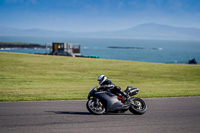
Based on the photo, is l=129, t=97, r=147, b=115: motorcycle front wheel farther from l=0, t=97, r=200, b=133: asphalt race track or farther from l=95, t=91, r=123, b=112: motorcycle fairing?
l=95, t=91, r=123, b=112: motorcycle fairing

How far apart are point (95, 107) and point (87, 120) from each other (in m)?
0.98

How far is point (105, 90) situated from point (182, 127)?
295cm

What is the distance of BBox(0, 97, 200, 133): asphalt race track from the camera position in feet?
25.4

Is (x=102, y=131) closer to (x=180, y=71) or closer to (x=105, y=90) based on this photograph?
(x=105, y=90)

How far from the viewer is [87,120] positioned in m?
8.87

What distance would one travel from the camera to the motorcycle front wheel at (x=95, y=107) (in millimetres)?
9672

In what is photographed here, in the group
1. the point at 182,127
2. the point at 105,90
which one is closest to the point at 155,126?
the point at 182,127

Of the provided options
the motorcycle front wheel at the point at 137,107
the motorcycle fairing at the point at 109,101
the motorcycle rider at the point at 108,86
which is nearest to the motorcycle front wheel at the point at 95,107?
the motorcycle fairing at the point at 109,101

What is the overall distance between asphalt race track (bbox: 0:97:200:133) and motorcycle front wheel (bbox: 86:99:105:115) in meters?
0.20

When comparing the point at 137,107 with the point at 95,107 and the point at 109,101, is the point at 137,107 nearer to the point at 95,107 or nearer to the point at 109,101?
the point at 109,101

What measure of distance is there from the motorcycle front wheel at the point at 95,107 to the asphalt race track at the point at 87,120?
197mm

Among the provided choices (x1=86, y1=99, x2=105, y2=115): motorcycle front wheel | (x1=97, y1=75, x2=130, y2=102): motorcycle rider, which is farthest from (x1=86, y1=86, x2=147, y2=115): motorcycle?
(x1=97, y1=75, x2=130, y2=102): motorcycle rider

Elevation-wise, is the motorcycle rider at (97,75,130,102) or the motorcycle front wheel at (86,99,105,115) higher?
the motorcycle rider at (97,75,130,102)

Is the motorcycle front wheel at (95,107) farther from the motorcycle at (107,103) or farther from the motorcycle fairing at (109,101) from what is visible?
the motorcycle fairing at (109,101)
